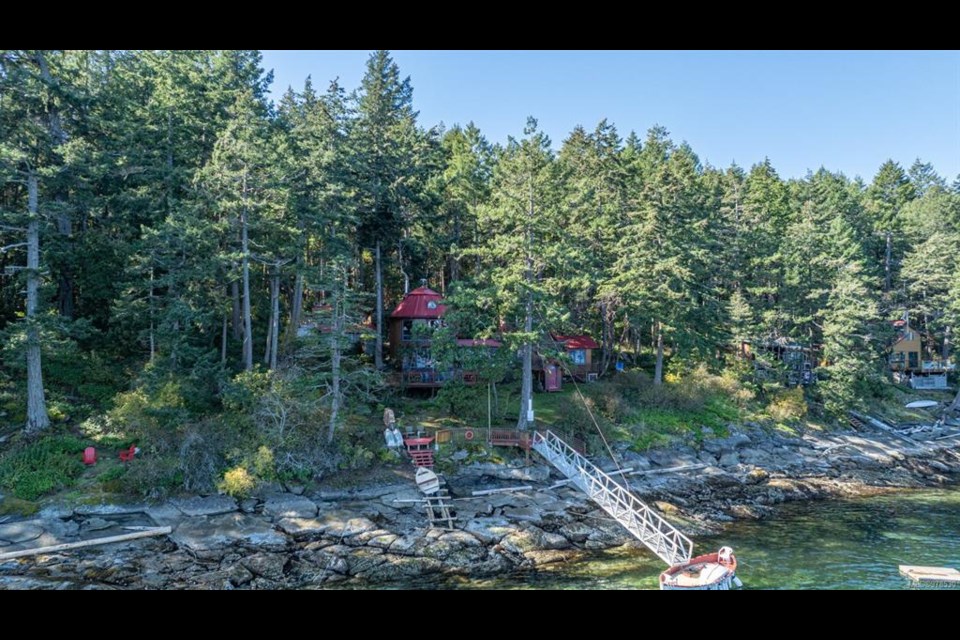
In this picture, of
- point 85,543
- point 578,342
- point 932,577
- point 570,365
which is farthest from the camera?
point 578,342

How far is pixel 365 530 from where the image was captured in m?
18.1

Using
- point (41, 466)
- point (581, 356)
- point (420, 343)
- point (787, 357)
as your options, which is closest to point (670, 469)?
point (581, 356)

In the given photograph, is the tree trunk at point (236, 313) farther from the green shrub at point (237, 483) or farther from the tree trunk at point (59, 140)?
the green shrub at point (237, 483)

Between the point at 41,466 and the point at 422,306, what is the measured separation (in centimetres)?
1831

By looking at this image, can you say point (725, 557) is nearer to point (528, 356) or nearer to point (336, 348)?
point (528, 356)

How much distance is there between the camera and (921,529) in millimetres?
21203

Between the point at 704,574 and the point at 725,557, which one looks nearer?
the point at 704,574

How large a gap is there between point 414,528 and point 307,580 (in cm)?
409

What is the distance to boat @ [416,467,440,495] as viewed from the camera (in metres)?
20.9

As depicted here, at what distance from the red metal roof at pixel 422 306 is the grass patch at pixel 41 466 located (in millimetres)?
16099

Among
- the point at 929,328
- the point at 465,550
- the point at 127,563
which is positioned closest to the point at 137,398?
the point at 127,563

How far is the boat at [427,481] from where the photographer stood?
20922 millimetres
